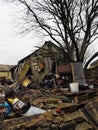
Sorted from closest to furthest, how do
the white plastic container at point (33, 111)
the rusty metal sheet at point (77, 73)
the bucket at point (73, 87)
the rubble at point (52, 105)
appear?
the rubble at point (52, 105) → the white plastic container at point (33, 111) → the bucket at point (73, 87) → the rusty metal sheet at point (77, 73)

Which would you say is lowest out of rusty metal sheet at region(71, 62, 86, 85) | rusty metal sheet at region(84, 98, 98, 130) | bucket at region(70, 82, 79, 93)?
rusty metal sheet at region(84, 98, 98, 130)

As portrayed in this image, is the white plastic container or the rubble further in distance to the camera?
the white plastic container

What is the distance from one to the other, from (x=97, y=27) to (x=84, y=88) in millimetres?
7515

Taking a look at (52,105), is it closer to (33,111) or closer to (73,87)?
(33,111)

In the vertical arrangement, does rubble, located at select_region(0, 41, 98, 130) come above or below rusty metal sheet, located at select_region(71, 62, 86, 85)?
below

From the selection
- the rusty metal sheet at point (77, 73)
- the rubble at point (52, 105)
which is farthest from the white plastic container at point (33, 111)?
the rusty metal sheet at point (77, 73)

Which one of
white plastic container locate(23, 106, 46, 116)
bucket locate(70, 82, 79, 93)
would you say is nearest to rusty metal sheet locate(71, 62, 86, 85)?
bucket locate(70, 82, 79, 93)

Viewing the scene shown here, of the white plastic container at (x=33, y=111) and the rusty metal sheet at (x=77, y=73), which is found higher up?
the rusty metal sheet at (x=77, y=73)

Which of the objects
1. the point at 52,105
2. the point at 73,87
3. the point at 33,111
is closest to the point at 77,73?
the point at 73,87

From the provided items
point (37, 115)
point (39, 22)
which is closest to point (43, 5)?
point (39, 22)

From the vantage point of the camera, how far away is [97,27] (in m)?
16.8

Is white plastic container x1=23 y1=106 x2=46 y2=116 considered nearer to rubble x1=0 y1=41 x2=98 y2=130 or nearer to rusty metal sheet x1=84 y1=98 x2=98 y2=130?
rubble x1=0 y1=41 x2=98 y2=130

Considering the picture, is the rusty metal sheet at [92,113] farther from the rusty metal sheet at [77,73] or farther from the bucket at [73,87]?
the rusty metal sheet at [77,73]

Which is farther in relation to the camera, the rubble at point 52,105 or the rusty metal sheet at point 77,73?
the rusty metal sheet at point 77,73
